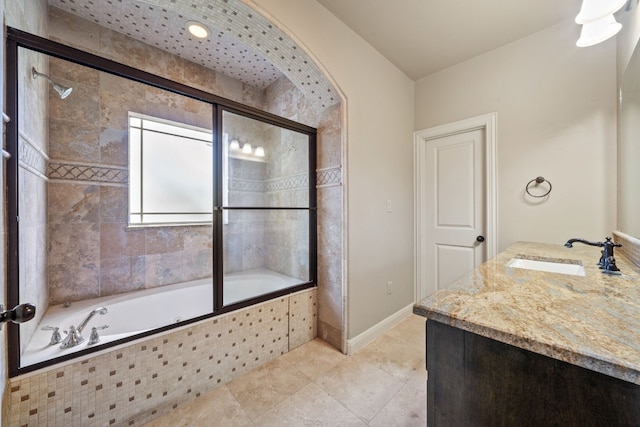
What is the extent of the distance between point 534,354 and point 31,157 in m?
2.60

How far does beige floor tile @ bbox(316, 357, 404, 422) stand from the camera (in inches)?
56.1

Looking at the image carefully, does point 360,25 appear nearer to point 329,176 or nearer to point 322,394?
point 329,176

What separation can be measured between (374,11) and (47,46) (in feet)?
6.47

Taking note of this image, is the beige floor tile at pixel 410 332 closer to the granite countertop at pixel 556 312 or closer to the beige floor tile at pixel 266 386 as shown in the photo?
the beige floor tile at pixel 266 386

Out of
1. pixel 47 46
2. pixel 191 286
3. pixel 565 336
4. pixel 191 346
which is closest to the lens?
pixel 565 336

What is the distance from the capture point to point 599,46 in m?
1.76

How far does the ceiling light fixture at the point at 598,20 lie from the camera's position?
1206mm

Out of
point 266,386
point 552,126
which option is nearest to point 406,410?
point 266,386

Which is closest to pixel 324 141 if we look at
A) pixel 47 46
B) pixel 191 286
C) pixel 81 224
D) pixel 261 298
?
pixel 261 298

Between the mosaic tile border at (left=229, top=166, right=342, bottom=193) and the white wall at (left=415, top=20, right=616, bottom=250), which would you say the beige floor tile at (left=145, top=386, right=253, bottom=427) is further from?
the white wall at (left=415, top=20, right=616, bottom=250)

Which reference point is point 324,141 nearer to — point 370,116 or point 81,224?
point 370,116

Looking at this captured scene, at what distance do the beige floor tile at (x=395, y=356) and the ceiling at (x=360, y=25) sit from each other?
2.12 meters

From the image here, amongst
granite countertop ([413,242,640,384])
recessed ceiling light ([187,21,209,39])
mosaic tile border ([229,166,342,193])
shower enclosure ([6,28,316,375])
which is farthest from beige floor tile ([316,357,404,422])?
recessed ceiling light ([187,21,209,39])

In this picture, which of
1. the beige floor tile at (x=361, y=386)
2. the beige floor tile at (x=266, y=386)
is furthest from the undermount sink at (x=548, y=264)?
the beige floor tile at (x=266, y=386)
